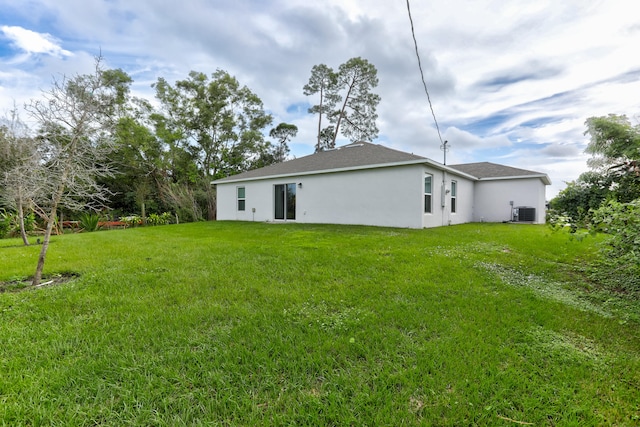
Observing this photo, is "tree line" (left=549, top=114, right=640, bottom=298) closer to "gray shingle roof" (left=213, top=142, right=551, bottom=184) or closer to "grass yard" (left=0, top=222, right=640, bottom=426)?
"grass yard" (left=0, top=222, right=640, bottom=426)

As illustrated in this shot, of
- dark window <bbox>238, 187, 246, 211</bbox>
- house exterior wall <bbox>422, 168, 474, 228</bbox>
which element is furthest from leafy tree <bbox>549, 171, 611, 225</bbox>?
dark window <bbox>238, 187, 246, 211</bbox>

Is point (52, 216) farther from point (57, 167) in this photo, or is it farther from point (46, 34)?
point (46, 34)

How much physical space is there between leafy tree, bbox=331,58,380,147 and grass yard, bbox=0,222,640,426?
19.9 m

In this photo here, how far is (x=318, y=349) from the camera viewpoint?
2.14 metres

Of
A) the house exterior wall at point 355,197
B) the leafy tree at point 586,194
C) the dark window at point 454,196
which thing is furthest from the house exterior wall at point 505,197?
the leafy tree at point 586,194

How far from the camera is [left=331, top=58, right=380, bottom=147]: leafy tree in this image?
69.3 ft

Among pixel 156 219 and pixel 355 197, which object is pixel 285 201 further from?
→ pixel 156 219

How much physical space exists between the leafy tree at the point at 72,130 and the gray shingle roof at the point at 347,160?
8094 mm

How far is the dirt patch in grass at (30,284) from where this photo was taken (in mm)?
3612

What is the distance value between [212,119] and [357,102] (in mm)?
11719

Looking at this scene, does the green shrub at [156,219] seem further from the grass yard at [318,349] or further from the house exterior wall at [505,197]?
the house exterior wall at [505,197]

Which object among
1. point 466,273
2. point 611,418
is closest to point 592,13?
point 466,273

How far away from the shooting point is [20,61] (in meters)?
7.86

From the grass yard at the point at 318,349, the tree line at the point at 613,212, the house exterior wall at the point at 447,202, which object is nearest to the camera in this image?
the grass yard at the point at 318,349
